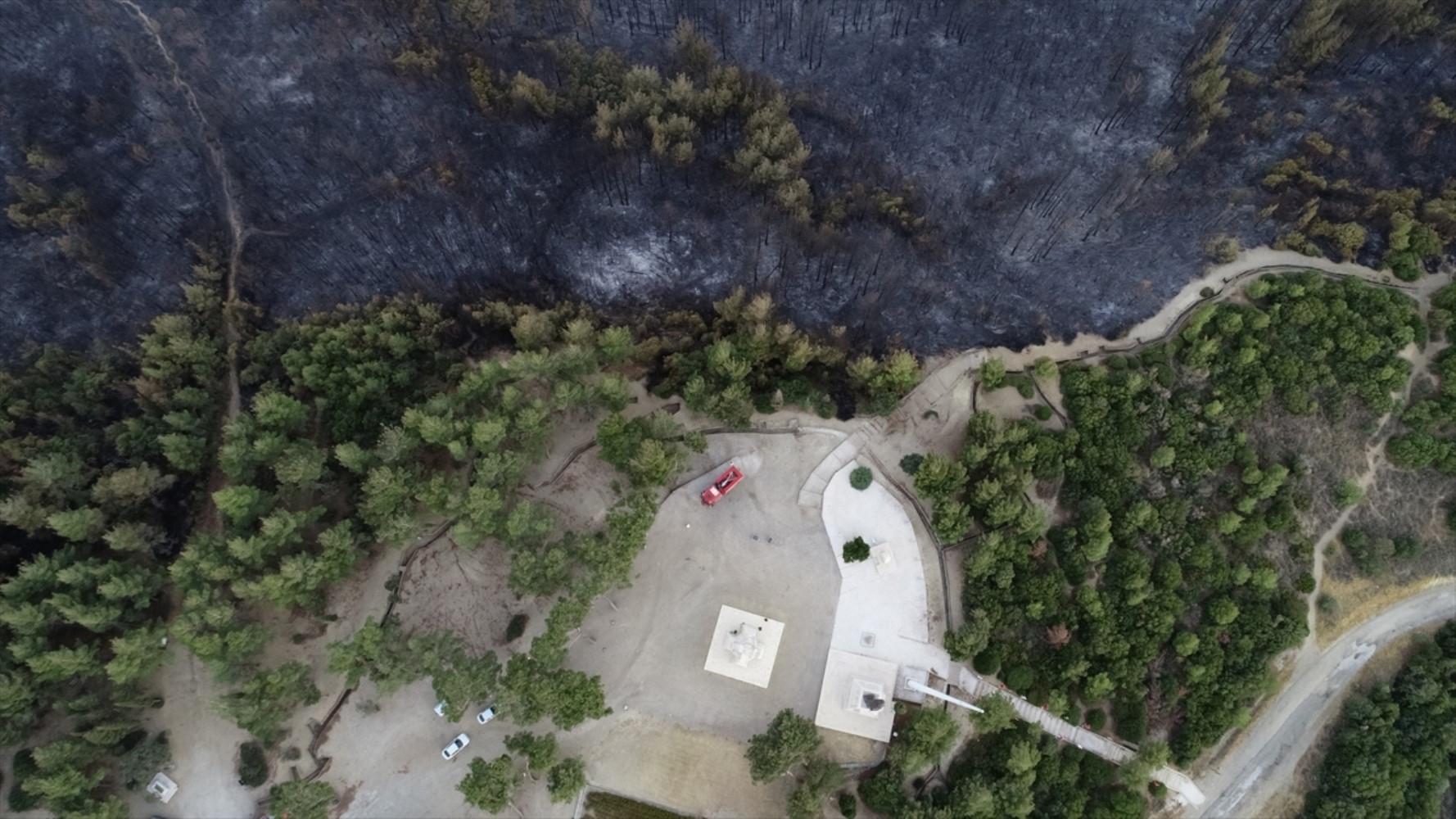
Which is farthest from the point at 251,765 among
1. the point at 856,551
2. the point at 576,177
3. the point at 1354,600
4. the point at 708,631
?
the point at 1354,600

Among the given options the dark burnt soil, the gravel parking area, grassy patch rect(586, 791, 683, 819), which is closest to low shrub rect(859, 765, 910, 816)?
the gravel parking area

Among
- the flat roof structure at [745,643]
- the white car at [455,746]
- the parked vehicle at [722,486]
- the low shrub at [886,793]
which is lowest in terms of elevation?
the white car at [455,746]

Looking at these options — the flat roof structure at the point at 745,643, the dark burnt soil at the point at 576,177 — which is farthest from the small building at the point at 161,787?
the flat roof structure at the point at 745,643

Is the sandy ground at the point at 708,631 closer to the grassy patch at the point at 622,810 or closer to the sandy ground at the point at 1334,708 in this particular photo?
the grassy patch at the point at 622,810

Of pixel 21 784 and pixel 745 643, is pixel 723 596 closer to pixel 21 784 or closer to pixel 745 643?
pixel 745 643

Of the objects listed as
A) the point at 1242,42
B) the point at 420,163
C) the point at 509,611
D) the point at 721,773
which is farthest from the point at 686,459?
the point at 1242,42

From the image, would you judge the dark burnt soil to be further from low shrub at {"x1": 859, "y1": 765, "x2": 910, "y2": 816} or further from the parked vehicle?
low shrub at {"x1": 859, "y1": 765, "x2": 910, "y2": 816}

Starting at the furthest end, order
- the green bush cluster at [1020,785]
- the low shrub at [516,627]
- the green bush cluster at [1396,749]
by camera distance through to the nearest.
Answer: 1. the low shrub at [516,627]
2. the green bush cluster at [1396,749]
3. the green bush cluster at [1020,785]
